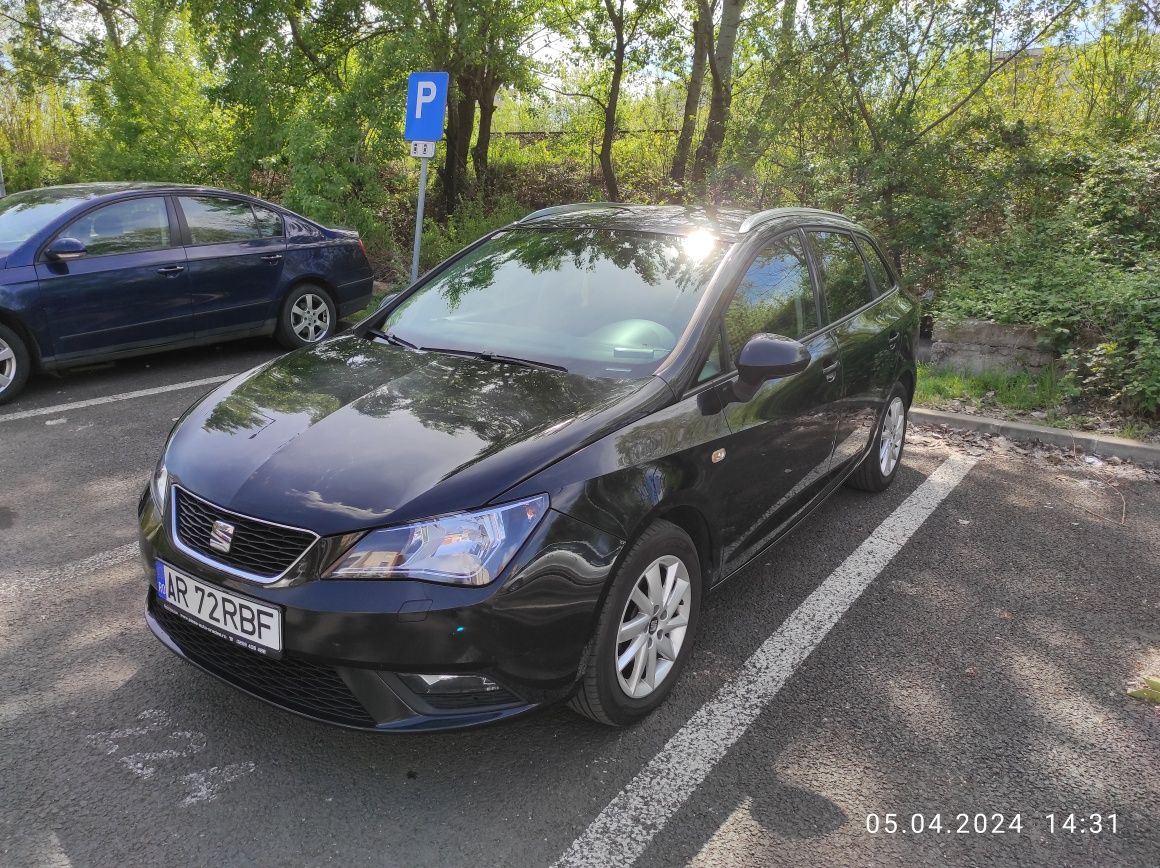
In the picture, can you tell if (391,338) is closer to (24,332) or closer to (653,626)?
(653,626)

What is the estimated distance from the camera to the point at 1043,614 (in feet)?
12.3

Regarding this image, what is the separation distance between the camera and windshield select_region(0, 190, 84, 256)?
6.13 metres

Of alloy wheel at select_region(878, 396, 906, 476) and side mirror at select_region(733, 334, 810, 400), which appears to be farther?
alloy wheel at select_region(878, 396, 906, 476)

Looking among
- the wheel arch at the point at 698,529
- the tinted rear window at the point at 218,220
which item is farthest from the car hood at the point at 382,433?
the tinted rear window at the point at 218,220

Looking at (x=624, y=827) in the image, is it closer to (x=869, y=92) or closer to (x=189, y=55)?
(x=869, y=92)

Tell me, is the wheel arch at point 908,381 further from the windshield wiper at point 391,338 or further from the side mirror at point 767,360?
the windshield wiper at point 391,338

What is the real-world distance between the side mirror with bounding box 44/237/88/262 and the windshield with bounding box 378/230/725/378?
374 centimetres

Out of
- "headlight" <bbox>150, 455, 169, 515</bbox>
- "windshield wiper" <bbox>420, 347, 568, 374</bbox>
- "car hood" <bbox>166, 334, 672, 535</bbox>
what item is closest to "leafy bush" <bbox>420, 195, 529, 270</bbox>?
"windshield wiper" <bbox>420, 347, 568, 374</bbox>

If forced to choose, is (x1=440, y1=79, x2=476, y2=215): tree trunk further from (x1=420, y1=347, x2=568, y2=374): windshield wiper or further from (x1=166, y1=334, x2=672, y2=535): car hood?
(x1=166, y1=334, x2=672, y2=535): car hood

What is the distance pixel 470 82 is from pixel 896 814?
13.6m

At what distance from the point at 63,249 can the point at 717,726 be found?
19.2ft

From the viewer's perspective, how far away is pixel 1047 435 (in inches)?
244

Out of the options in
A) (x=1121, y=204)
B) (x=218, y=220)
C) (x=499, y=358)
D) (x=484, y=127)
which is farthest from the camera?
(x=484, y=127)

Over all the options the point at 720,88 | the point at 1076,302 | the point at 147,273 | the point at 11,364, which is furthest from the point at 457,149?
the point at 1076,302
